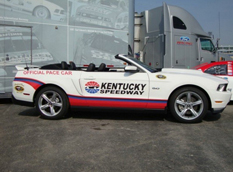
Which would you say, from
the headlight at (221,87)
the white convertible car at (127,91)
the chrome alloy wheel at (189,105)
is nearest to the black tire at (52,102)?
the white convertible car at (127,91)

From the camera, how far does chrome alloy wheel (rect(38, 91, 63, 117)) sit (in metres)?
5.52

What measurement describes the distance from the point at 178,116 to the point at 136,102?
0.92m

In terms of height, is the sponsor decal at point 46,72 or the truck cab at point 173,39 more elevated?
the truck cab at point 173,39

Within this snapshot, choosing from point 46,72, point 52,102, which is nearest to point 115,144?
point 52,102

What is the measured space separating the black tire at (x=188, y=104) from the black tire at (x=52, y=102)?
2302mm

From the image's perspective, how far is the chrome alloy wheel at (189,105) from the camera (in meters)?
5.21

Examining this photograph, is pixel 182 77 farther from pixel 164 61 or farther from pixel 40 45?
pixel 164 61

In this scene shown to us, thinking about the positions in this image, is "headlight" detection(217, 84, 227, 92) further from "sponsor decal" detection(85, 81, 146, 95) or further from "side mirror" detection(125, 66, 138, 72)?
"side mirror" detection(125, 66, 138, 72)

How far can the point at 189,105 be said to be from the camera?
5227 mm

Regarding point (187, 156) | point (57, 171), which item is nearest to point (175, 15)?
point (187, 156)

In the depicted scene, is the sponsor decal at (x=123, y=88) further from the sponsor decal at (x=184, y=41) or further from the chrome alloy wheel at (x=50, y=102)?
the sponsor decal at (x=184, y=41)

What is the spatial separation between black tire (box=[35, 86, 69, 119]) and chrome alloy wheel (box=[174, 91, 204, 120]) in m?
2.40

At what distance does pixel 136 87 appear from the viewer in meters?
5.29

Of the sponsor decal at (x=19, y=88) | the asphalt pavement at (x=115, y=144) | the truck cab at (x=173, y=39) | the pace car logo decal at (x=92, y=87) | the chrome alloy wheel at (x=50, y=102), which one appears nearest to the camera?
the asphalt pavement at (x=115, y=144)
